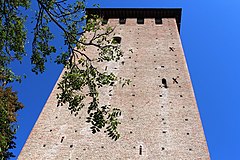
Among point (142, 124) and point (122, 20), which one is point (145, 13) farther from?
point (142, 124)

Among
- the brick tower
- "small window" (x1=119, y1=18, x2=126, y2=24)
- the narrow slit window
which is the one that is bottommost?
the brick tower

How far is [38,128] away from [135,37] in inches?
303

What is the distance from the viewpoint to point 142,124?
9.41 meters

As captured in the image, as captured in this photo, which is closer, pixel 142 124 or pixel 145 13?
pixel 142 124

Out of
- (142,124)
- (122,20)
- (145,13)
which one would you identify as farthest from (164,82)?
(145,13)

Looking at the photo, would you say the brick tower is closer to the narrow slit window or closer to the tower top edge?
the narrow slit window

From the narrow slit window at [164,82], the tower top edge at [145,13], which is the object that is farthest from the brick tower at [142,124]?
the tower top edge at [145,13]

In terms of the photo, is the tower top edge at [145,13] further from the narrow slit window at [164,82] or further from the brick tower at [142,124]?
the narrow slit window at [164,82]

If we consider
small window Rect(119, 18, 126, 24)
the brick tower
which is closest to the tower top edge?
small window Rect(119, 18, 126, 24)

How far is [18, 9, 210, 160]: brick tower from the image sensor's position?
8.38m

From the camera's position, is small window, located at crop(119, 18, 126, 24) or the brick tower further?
small window, located at crop(119, 18, 126, 24)

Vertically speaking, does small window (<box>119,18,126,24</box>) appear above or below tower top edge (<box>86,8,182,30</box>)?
below

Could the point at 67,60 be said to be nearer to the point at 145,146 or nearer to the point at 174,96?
the point at 145,146

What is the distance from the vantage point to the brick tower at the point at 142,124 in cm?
838
